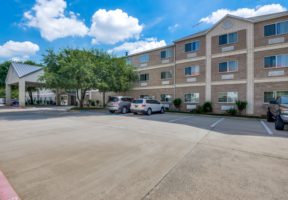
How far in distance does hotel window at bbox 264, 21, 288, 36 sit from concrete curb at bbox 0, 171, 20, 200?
2217 centimetres

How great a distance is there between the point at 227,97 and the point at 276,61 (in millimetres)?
5556

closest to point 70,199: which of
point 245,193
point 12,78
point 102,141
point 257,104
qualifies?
point 245,193

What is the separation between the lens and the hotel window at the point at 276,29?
57.2 ft

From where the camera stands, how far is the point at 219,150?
6.40 m

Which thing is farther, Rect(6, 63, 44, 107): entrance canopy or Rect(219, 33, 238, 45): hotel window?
Rect(6, 63, 44, 107): entrance canopy

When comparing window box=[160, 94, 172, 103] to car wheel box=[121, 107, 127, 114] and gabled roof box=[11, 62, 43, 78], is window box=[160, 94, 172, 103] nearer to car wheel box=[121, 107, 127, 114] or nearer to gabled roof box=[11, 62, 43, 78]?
car wheel box=[121, 107, 127, 114]

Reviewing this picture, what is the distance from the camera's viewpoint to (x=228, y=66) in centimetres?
2044

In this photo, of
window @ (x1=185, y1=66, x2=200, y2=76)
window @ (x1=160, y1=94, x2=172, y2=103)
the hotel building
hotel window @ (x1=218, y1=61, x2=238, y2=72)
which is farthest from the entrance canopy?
hotel window @ (x1=218, y1=61, x2=238, y2=72)

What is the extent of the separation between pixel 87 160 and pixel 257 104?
1846 cm

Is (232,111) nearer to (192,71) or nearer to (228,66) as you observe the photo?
(228,66)

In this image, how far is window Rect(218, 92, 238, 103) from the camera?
19928 millimetres

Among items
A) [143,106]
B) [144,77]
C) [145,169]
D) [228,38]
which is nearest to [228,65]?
[228,38]

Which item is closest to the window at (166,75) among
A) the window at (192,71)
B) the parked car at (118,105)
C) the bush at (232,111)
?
the window at (192,71)

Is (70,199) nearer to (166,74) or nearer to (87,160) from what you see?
(87,160)
